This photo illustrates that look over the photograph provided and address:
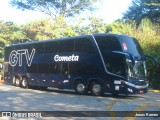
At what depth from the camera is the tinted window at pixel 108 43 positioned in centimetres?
1767

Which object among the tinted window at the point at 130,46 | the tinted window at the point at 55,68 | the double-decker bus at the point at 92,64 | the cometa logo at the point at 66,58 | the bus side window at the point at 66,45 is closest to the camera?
the double-decker bus at the point at 92,64

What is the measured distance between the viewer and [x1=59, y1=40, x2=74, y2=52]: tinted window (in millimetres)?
20161

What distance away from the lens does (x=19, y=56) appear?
2548 centimetres

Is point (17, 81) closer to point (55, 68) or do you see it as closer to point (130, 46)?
point (55, 68)

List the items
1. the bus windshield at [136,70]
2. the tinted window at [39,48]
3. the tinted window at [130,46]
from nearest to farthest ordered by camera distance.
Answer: the bus windshield at [136,70], the tinted window at [130,46], the tinted window at [39,48]

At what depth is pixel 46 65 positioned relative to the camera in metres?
22.0

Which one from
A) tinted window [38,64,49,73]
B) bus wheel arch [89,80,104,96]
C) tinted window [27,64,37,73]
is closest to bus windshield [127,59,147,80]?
bus wheel arch [89,80,104,96]

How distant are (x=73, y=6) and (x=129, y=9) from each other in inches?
415

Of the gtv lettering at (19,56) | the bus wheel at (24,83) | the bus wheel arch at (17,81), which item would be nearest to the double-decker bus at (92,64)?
the gtv lettering at (19,56)

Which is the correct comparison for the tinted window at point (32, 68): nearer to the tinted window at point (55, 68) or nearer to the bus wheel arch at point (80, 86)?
the tinted window at point (55, 68)

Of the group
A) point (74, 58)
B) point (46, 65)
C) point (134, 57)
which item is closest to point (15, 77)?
point (46, 65)

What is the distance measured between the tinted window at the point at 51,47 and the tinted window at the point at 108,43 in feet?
13.3

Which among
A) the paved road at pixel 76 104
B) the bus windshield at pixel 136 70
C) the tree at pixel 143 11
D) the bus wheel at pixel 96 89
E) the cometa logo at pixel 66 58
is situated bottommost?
the paved road at pixel 76 104

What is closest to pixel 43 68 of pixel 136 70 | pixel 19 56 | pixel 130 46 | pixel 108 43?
pixel 19 56
